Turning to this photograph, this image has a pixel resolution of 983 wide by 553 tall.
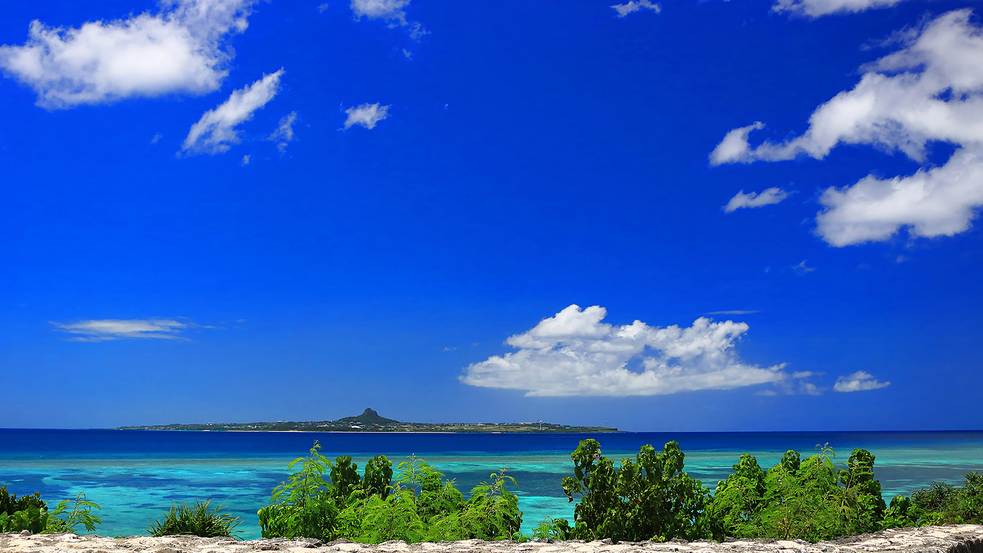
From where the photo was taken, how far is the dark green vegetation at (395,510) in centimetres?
849

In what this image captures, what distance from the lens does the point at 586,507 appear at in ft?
32.7

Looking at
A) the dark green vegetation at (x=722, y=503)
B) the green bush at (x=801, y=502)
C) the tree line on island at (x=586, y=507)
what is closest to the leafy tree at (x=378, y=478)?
the tree line on island at (x=586, y=507)

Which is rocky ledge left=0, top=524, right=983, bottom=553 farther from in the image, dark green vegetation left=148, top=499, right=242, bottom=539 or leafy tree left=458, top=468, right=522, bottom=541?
dark green vegetation left=148, top=499, right=242, bottom=539

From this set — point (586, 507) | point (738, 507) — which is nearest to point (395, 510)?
point (586, 507)

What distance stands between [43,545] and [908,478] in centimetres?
5039

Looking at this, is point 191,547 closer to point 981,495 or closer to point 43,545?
point 43,545

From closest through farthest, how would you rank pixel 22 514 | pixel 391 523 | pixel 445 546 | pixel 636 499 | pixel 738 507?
1. pixel 445 546
2. pixel 391 523
3. pixel 22 514
4. pixel 636 499
5. pixel 738 507

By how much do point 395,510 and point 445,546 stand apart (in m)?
1.54

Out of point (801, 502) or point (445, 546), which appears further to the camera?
point (801, 502)

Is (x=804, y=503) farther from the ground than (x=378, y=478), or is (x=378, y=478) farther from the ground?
(x=378, y=478)

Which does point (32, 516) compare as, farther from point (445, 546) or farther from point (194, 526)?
point (445, 546)

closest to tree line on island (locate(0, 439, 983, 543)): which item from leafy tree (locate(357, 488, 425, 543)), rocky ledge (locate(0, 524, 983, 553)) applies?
leafy tree (locate(357, 488, 425, 543))

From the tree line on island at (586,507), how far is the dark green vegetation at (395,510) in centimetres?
2

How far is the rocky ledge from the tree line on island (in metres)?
1.00
